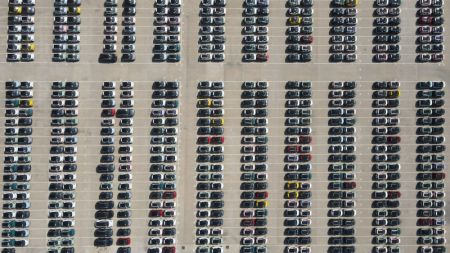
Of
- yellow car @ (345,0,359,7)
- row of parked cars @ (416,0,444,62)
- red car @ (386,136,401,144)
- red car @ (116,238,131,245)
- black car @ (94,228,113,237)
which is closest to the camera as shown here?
red car @ (116,238,131,245)

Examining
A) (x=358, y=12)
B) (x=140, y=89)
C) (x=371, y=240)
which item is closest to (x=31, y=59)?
(x=140, y=89)

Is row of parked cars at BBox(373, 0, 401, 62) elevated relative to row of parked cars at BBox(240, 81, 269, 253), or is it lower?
elevated

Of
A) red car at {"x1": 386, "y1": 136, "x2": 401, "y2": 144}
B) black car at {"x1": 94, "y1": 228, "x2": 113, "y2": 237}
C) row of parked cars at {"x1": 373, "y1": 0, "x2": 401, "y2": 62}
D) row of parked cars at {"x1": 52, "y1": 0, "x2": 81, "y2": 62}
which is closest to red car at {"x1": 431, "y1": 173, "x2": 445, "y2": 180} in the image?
red car at {"x1": 386, "y1": 136, "x2": 401, "y2": 144}

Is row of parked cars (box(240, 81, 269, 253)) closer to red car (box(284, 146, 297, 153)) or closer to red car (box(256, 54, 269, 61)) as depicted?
red car (box(284, 146, 297, 153))

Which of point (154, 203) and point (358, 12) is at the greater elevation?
point (358, 12)

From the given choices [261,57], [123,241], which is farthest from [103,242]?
[261,57]

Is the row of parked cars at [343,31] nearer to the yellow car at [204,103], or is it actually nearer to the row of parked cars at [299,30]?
the row of parked cars at [299,30]

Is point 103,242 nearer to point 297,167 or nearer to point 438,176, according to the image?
point 297,167

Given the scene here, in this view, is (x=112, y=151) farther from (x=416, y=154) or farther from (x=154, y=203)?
(x=416, y=154)
